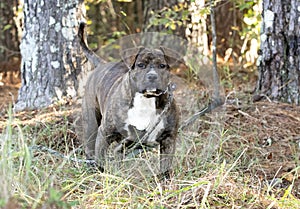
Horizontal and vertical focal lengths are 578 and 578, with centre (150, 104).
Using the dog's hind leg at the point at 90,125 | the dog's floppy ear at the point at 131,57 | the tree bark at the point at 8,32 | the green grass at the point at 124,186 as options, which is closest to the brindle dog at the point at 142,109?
the dog's floppy ear at the point at 131,57

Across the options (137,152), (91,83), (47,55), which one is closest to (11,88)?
(47,55)

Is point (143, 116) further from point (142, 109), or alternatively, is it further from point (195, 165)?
point (195, 165)

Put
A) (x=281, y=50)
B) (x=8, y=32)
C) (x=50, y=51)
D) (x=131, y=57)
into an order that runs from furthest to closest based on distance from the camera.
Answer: (x=8, y=32) → (x=50, y=51) → (x=281, y=50) → (x=131, y=57)

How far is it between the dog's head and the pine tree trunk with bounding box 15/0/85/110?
2.11 metres

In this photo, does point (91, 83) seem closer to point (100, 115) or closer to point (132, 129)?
point (100, 115)

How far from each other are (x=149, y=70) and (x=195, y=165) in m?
0.77

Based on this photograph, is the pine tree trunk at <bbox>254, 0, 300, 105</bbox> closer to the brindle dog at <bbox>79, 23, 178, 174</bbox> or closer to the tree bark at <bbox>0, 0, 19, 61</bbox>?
the brindle dog at <bbox>79, 23, 178, 174</bbox>

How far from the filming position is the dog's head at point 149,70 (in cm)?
396

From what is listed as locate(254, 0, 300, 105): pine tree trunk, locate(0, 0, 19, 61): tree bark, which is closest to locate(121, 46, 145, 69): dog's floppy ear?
locate(254, 0, 300, 105): pine tree trunk

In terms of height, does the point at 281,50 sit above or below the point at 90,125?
above

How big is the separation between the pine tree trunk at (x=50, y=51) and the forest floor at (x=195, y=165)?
0.26m

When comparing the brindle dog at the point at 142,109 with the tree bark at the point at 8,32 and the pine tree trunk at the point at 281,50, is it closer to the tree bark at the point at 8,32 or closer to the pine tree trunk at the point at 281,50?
the pine tree trunk at the point at 281,50

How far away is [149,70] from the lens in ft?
13.2

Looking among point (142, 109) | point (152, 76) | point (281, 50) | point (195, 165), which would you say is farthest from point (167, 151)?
point (281, 50)
